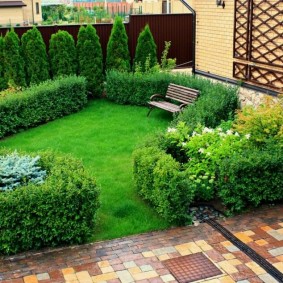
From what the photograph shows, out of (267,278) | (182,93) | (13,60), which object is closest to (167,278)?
(267,278)

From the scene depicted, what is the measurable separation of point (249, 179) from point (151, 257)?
1.90m

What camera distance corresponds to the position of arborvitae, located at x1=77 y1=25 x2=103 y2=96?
14.2 m

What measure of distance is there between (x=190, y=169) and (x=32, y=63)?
7.91m

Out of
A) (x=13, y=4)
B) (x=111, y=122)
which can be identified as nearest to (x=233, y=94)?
(x=111, y=122)

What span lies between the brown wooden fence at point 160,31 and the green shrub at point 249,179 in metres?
9.44

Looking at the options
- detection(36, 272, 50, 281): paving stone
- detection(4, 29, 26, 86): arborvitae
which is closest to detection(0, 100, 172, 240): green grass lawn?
detection(36, 272, 50, 281): paving stone

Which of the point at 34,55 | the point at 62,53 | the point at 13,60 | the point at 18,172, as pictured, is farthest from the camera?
the point at 62,53

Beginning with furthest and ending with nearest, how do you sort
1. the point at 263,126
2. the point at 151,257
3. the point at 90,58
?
the point at 90,58
the point at 263,126
the point at 151,257

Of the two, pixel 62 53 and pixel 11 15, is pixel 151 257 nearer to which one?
pixel 62 53

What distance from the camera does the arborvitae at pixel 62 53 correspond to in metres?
14.1

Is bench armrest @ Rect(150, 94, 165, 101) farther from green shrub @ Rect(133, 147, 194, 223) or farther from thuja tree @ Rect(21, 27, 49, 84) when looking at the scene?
green shrub @ Rect(133, 147, 194, 223)

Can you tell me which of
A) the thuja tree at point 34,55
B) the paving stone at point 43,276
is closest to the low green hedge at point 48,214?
the paving stone at point 43,276

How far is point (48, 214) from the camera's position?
597 centimetres

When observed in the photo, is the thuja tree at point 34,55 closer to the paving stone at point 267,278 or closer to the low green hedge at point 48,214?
the low green hedge at point 48,214
